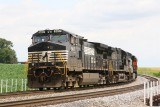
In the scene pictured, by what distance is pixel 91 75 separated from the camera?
2750 centimetres

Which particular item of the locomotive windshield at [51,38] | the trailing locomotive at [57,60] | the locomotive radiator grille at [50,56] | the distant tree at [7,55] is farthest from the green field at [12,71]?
the distant tree at [7,55]

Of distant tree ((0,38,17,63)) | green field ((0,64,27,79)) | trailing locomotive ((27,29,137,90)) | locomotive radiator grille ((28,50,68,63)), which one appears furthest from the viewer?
distant tree ((0,38,17,63))

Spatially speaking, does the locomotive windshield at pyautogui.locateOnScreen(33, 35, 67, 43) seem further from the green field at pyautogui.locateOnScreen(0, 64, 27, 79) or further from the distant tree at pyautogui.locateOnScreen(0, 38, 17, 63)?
the distant tree at pyautogui.locateOnScreen(0, 38, 17, 63)

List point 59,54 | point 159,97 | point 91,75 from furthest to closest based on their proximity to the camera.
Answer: point 91,75, point 59,54, point 159,97

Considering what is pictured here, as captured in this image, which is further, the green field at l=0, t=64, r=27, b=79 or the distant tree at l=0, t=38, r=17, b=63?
the distant tree at l=0, t=38, r=17, b=63

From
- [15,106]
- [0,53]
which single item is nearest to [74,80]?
[15,106]

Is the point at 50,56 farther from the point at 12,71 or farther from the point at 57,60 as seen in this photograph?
the point at 12,71

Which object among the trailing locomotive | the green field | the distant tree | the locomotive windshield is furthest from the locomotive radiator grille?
the distant tree

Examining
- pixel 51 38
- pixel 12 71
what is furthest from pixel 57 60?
pixel 12 71

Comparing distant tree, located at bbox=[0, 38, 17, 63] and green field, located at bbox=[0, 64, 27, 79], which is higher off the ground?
distant tree, located at bbox=[0, 38, 17, 63]

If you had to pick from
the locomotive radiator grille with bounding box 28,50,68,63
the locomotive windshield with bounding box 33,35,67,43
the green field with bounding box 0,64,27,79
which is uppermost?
the locomotive windshield with bounding box 33,35,67,43

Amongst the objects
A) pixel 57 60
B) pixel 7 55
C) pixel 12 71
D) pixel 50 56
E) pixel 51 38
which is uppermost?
pixel 7 55

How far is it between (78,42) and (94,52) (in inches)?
180

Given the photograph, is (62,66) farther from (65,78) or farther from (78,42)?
(78,42)
